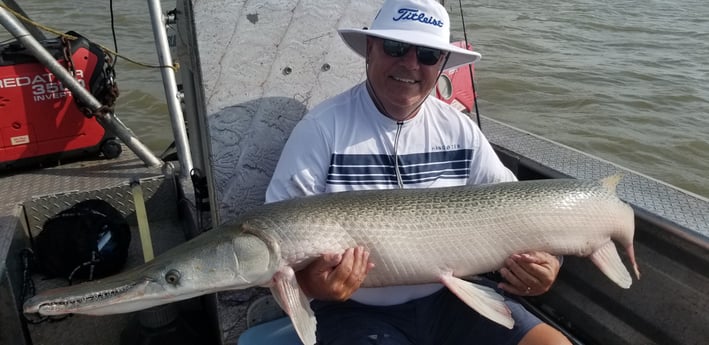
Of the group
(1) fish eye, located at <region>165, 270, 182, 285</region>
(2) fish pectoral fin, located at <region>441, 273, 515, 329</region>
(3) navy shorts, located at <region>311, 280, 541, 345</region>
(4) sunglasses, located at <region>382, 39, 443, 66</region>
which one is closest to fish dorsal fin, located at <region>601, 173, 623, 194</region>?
(3) navy shorts, located at <region>311, 280, 541, 345</region>

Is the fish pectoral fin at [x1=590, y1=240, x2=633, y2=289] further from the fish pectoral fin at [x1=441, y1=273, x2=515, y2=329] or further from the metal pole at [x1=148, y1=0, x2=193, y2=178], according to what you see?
the metal pole at [x1=148, y1=0, x2=193, y2=178]

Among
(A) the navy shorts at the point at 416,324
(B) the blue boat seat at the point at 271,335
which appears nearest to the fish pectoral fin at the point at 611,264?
(A) the navy shorts at the point at 416,324

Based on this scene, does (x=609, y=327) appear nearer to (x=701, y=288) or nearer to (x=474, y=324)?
(x=701, y=288)

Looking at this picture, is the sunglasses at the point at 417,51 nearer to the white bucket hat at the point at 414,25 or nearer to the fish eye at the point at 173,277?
the white bucket hat at the point at 414,25

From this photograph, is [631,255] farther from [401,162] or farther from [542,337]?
[401,162]

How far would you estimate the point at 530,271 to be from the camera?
2467mm

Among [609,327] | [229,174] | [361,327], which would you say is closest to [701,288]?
[609,327]

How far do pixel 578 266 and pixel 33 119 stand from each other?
356cm

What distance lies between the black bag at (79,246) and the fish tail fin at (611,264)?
100 inches

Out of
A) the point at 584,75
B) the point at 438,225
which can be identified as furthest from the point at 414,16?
the point at 584,75

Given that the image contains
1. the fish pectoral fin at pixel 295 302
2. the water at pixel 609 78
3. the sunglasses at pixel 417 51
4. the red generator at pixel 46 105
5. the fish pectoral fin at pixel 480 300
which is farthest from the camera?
the water at pixel 609 78

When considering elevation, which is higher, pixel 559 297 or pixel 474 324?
pixel 474 324

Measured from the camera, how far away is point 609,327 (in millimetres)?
2949

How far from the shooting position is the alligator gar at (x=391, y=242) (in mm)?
2076
